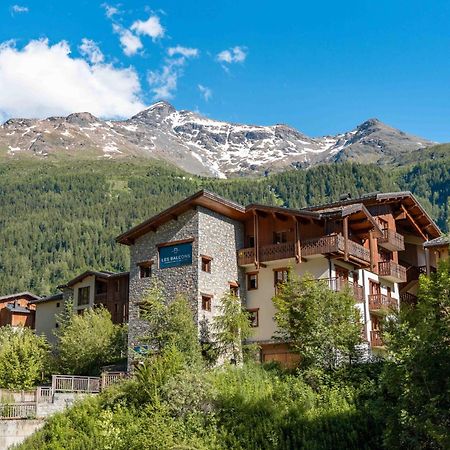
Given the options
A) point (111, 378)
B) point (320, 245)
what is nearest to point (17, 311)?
point (111, 378)

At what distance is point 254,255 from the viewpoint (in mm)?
45219

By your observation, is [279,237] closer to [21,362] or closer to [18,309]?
[21,362]

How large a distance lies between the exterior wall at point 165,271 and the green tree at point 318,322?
241 inches

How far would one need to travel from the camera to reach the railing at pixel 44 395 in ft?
120

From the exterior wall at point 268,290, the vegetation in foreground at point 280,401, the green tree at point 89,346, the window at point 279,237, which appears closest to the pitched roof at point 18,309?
the green tree at point 89,346

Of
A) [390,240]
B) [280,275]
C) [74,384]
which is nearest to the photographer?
[74,384]

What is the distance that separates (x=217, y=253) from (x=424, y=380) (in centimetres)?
2354

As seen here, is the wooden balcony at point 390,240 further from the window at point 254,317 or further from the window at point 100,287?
the window at point 100,287

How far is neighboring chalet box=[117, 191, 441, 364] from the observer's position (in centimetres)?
4309

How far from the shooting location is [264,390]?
33688mm

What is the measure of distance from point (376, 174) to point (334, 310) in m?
154

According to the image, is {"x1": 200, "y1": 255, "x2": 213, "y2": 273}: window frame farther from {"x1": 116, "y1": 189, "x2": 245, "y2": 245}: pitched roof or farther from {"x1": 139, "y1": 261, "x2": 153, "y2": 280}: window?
{"x1": 139, "y1": 261, "x2": 153, "y2": 280}: window

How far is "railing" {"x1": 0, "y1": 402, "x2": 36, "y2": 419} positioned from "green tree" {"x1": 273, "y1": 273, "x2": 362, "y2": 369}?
13.9 meters

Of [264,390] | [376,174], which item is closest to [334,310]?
[264,390]
